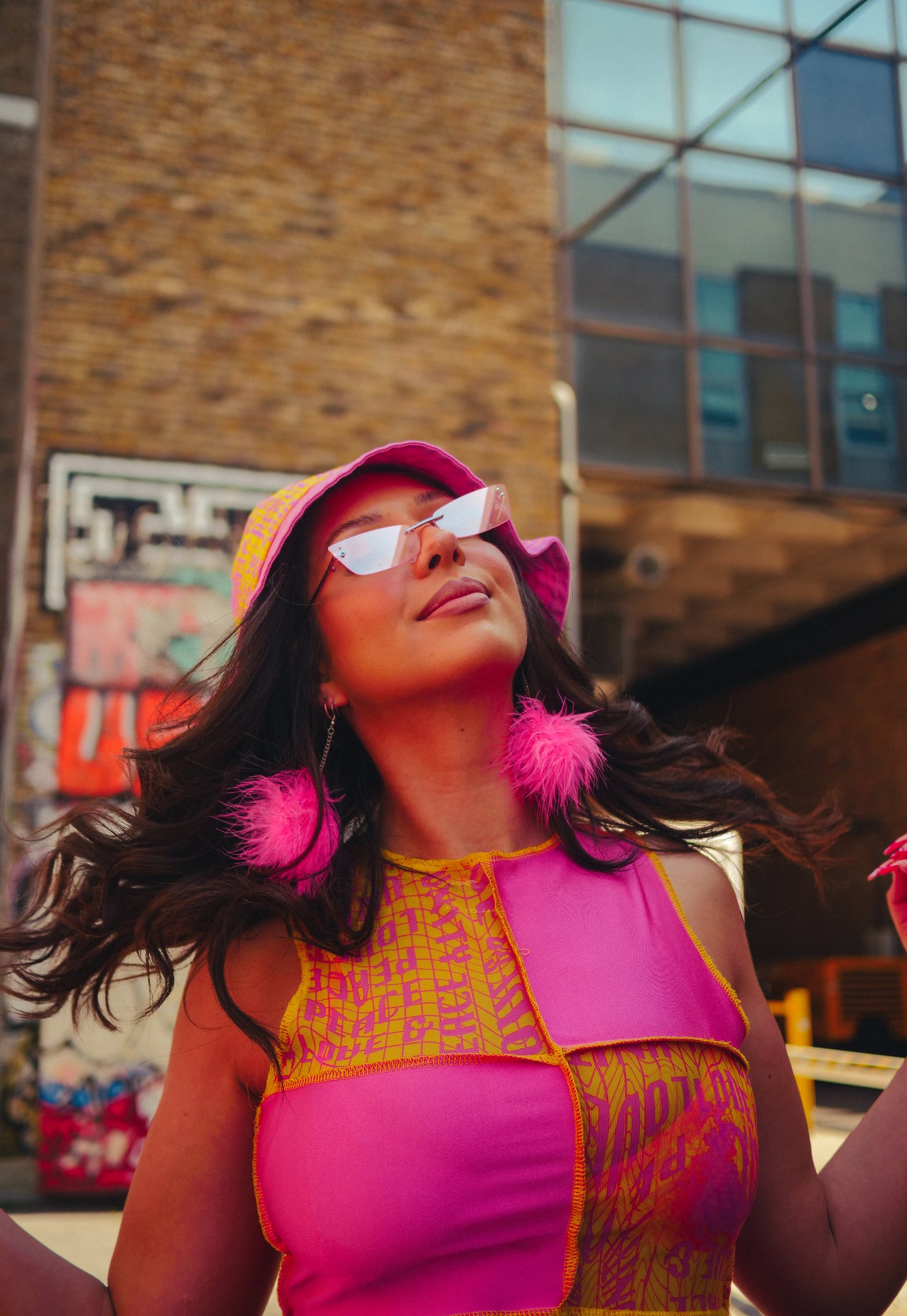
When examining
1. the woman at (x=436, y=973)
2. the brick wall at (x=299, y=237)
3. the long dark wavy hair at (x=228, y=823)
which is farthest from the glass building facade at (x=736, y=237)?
the woman at (x=436, y=973)

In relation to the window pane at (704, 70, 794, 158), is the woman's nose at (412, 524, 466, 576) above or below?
below

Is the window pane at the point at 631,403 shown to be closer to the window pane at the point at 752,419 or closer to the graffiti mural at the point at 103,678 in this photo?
the window pane at the point at 752,419

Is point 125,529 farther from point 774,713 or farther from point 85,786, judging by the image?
point 774,713

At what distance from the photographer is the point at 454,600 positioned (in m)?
1.96

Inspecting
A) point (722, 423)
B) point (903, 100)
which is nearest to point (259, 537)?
point (722, 423)

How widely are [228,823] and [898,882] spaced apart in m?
1.06

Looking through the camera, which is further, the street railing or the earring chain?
the street railing

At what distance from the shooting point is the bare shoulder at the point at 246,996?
1.76m

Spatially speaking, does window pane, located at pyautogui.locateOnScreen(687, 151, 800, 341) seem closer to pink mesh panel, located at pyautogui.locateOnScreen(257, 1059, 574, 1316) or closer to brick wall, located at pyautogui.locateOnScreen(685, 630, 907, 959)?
brick wall, located at pyautogui.locateOnScreen(685, 630, 907, 959)

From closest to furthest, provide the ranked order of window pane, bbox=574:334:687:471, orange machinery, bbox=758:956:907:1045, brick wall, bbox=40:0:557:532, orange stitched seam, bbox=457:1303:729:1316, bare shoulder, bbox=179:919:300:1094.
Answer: orange stitched seam, bbox=457:1303:729:1316 → bare shoulder, bbox=179:919:300:1094 → brick wall, bbox=40:0:557:532 → window pane, bbox=574:334:687:471 → orange machinery, bbox=758:956:907:1045

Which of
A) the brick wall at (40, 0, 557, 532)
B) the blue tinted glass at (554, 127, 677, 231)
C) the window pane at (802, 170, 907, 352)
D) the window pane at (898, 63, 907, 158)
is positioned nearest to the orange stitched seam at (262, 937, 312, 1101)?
the brick wall at (40, 0, 557, 532)

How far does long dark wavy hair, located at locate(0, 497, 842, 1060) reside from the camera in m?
1.89

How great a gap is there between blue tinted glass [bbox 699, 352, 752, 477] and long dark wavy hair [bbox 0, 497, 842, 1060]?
9.05 meters

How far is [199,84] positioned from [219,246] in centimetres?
116
